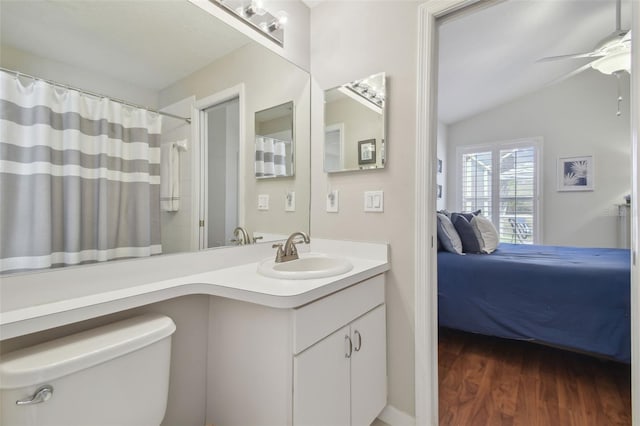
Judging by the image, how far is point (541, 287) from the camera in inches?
81.1

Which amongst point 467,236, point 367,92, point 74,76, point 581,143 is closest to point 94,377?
point 74,76

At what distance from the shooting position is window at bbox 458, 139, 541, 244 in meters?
4.46

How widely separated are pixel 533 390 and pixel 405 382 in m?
0.99

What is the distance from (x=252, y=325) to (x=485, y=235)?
2.61 meters

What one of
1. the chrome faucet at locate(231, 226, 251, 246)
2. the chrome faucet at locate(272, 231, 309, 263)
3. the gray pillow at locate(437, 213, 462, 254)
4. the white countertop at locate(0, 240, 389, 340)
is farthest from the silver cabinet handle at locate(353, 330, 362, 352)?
the gray pillow at locate(437, 213, 462, 254)

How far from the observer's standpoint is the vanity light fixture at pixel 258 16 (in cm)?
142

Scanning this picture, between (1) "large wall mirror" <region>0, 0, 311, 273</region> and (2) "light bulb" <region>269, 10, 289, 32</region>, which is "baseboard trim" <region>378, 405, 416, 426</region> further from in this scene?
(2) "light bulb" <region>269, 10, 289, 32</region>

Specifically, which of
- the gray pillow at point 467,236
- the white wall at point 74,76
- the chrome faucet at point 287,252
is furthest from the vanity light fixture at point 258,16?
the gray pillow at point 467,236

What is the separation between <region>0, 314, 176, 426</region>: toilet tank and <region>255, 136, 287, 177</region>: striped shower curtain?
96 centimetres

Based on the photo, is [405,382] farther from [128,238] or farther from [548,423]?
[128,238]

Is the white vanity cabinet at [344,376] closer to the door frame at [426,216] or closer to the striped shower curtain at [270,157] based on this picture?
the door frame at [426,216]

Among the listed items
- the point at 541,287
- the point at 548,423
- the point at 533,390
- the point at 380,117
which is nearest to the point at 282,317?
the point at 380,117

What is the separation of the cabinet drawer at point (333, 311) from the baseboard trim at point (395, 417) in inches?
21.6

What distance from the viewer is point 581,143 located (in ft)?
13.5
